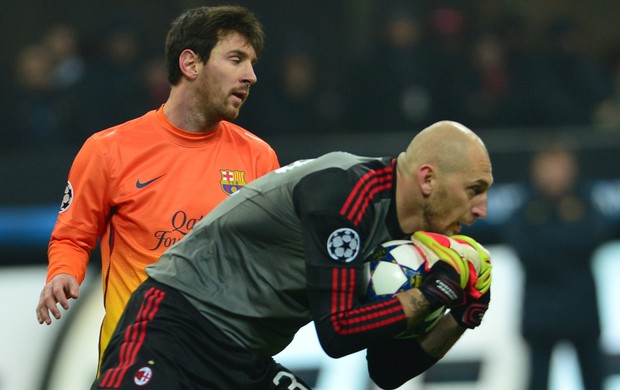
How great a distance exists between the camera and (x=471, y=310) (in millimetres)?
4766

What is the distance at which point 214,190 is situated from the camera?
17.2 feet

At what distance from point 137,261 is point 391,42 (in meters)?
6.99

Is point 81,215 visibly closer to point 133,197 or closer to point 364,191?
point 133,197

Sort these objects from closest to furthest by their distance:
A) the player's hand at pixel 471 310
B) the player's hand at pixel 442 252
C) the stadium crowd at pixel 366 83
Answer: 1. the player's hand at pixel 442 252
2. the player's hand at pixel 471 310
3. the stadium crowd at pixel 366 83

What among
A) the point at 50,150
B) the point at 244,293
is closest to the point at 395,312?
the point at 244,293

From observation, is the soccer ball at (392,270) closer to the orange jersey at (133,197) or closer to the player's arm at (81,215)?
the orange jersey at (133,197)

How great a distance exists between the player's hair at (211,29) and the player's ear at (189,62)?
0.06 feet

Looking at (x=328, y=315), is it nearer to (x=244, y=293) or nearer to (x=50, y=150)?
(x=244, y=293)

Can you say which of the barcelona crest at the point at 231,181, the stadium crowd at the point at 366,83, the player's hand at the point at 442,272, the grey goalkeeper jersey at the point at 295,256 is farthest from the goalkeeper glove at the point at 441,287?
the stadium crowd at the point at 366,83

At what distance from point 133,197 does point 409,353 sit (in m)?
1.33

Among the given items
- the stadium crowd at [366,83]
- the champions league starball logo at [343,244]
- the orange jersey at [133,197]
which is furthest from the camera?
the stadium crowd at [366,83]

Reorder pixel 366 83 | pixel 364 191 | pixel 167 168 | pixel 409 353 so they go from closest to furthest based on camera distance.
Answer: pixel 364 191
pixel 409 353
pixel 167 168
pixel 366 83

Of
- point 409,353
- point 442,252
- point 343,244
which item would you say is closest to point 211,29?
point 343,244

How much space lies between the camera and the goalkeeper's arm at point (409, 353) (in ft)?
15.9
